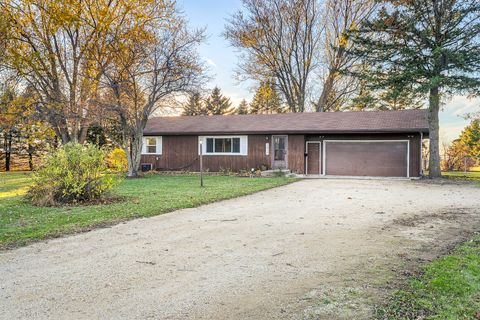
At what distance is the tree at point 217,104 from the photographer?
141 ft

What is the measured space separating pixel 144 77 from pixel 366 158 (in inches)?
462

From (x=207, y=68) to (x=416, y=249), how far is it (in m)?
15.9

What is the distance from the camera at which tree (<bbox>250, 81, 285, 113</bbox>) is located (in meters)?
32.2

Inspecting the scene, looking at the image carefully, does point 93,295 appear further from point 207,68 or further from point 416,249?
point 207,68

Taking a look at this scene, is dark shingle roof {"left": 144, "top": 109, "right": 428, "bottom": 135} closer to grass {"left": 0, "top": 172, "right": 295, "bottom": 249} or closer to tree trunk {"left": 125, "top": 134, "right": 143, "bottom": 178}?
tree trunk {"left": 125, "top": 134, "right": 143, "bottom": 178}

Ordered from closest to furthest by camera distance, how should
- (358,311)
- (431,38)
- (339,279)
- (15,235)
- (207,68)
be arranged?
(358,311), (339,279), (15,235), (431,38), (207,68)

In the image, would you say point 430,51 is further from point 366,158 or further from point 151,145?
point 151,145

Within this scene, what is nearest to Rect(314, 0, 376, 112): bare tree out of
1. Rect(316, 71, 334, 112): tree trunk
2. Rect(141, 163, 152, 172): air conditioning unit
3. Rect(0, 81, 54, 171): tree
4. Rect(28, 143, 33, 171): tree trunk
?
Rect(316, 71, 334, 112): tree trunk

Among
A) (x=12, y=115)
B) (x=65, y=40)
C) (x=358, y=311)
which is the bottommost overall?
(x=358, y=311)

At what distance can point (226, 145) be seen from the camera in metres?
21.0

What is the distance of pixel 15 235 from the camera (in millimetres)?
5691

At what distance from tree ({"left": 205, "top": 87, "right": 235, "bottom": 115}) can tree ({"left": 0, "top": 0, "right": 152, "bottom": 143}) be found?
70.3ft

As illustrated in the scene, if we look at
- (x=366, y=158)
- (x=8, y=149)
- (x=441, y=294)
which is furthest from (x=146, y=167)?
(x=441, y=294)

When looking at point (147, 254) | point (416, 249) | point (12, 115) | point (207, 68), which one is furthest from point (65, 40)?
point (416, 249)
